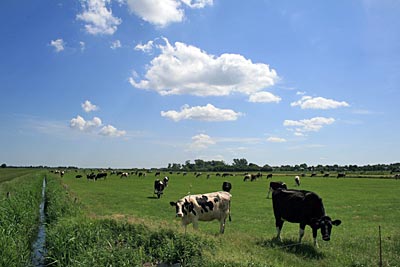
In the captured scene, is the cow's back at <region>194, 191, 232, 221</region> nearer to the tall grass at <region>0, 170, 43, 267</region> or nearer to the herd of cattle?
the herd of cattle

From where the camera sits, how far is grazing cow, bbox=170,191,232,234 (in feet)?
49.0

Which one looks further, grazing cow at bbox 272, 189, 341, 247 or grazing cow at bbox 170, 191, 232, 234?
grazing cow at bbox 170, 191, 232, 234

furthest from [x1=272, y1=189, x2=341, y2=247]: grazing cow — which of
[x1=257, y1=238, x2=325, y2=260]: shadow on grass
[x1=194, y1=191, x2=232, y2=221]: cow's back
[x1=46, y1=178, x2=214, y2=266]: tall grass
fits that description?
[x1=46, y1=178, x2=214, y2=266]: tall grass

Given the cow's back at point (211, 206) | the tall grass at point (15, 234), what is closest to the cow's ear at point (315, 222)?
the cow's back at point (211, 206)

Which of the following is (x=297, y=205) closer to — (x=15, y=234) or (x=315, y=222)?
(x=315, y=222)

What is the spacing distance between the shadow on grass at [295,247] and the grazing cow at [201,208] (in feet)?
8.76

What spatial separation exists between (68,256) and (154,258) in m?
3.03

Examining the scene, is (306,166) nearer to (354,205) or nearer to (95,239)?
(354,205)

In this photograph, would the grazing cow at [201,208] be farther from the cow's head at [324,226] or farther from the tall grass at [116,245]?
the cow's head at [324,226]

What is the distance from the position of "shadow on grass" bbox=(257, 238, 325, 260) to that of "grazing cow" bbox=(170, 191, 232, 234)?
2.67 m

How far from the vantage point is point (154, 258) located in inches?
457

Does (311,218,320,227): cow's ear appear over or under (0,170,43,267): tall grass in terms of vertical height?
over

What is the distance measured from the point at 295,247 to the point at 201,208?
178 inches

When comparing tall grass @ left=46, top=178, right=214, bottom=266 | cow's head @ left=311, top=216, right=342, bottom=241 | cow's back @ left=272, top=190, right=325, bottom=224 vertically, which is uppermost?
cow's back @ left=272, top=190, right=325, bottom=224
